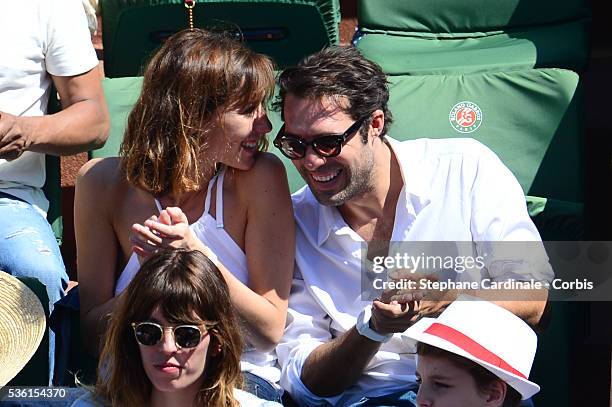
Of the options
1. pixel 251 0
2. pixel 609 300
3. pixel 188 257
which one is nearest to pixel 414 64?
pixel 251 0

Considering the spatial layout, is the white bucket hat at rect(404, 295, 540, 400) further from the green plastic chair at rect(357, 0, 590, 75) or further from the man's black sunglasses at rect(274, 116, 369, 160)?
the green plastic chair at rect(357, 0, 590, 75)

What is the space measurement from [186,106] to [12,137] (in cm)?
50

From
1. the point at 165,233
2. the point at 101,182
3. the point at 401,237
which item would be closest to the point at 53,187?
the point at 101,182

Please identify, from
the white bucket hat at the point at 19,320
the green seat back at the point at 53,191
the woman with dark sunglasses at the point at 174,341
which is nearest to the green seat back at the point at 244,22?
the green seat back at the point at 53,191

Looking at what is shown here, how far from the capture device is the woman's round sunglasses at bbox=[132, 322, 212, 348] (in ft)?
7.22

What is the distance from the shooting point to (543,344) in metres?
2.91

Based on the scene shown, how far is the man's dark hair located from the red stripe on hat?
2.19 ft

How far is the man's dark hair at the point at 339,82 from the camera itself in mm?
2617

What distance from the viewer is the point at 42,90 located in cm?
310

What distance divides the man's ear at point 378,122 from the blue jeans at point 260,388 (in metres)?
0.67

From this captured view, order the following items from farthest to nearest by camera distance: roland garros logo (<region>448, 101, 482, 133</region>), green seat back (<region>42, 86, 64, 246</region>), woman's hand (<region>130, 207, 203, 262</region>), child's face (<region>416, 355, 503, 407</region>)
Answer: roland garros logo (<region>448, 101, 482, 133</region>)
green seat back (<region>42, 86, 64, 246</region>)
woman's hand (<region>130, 207, 203, 262</region>)
child's face (<region>416, 355, 503, 407</region>)

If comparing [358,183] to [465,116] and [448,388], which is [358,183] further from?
[465,116]

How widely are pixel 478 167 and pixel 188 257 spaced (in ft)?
2.66

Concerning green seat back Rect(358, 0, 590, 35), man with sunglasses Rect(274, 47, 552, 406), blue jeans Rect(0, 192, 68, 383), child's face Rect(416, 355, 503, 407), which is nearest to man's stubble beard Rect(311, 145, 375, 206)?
man with sunglasses Rect(274, 47, 552, 406)
